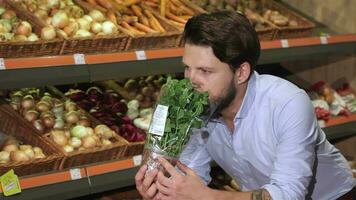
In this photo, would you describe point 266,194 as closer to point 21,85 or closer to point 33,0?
point 21,85

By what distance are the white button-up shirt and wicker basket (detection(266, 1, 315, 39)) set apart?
1438 millimetres

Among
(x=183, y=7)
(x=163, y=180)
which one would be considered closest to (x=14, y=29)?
(x=183, y=7)

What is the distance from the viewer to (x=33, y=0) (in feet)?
10.2

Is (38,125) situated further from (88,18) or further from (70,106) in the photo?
(88,18)

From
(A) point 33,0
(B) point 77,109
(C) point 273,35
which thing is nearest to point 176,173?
(B) point 77,109

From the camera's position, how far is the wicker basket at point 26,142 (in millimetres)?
2582

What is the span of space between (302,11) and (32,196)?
2.63 meters

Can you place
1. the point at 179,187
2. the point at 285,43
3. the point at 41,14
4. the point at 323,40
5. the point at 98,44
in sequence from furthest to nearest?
the point at 323,40, the point at 285,43, the point at 41,14, the point at 98,44, the point at 179,187

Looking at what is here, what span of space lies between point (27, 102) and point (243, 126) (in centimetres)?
139

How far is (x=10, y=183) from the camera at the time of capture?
98.7 inches

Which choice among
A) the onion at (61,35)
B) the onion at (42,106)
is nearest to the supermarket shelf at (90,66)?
the onion at (61,35)

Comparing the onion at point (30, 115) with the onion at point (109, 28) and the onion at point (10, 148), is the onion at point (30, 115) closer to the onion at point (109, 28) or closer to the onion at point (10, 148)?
the onion at point (10, 148)

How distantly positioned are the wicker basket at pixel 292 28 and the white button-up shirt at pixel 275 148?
1.44m

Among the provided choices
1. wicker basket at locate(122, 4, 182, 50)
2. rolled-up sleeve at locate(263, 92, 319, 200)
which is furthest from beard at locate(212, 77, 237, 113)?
wicker basket at locate(122, 4, 182, 50)
